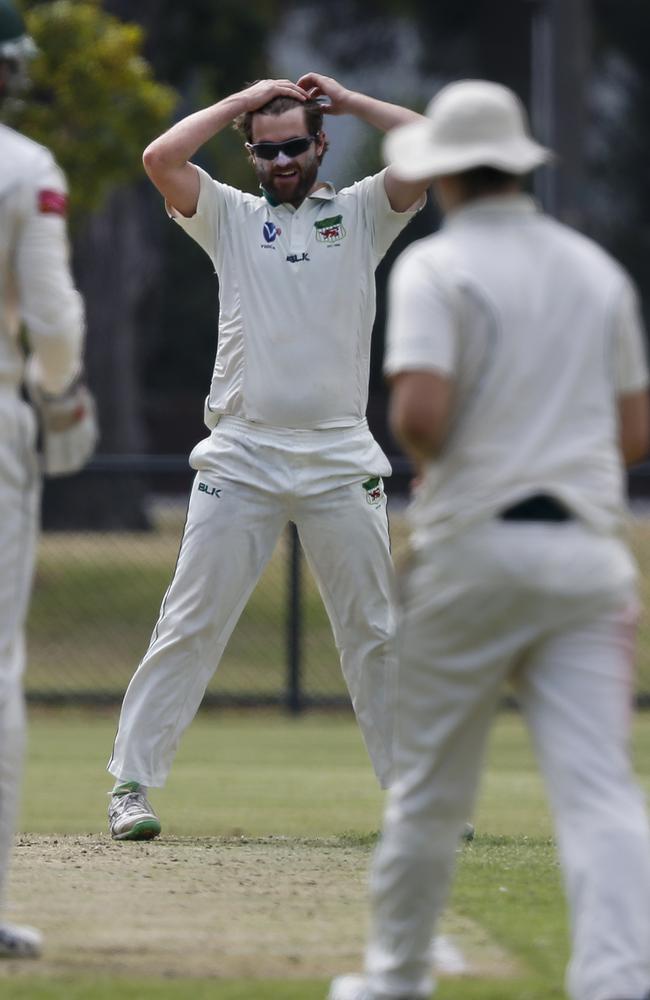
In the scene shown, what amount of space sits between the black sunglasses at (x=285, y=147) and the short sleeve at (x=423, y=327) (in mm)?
2748

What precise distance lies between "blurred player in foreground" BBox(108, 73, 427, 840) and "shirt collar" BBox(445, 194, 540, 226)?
2367mm

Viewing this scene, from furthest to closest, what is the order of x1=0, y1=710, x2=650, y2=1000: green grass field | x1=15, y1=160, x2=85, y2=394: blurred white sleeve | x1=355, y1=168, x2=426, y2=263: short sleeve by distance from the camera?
x1=355, y1=168, x2=426, y2=263: short sleeve, x1=0, y1=710, x2=650, y2=1000: green grass field, x1=15, y1=160, x2=85, y2=394: blurred white sleeve

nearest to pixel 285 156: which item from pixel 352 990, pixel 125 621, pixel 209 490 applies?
pixel 209 490

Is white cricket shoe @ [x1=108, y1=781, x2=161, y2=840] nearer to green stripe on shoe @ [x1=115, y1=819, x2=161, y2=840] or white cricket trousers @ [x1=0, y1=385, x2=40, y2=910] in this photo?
→ green stripe on shoe @ [x1=115, y1=819, x2=161, y2=840]

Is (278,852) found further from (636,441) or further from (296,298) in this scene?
(636,441)

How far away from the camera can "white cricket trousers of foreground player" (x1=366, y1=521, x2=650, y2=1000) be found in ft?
13.9

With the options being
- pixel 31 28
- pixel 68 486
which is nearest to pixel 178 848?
pixel 31 28

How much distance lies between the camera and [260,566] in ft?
23.0

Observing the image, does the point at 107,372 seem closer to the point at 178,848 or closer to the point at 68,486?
the point at 68,486

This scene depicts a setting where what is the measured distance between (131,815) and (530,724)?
9.10ft

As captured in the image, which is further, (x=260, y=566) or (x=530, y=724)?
(x=260, y=566)

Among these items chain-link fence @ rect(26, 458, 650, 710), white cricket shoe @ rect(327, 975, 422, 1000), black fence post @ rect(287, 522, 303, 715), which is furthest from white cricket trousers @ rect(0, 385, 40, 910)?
chain-link fence @ rect(26, 458, 650, 710)

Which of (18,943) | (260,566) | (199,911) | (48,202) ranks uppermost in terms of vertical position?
(48,202)

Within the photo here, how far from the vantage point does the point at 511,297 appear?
430cm
